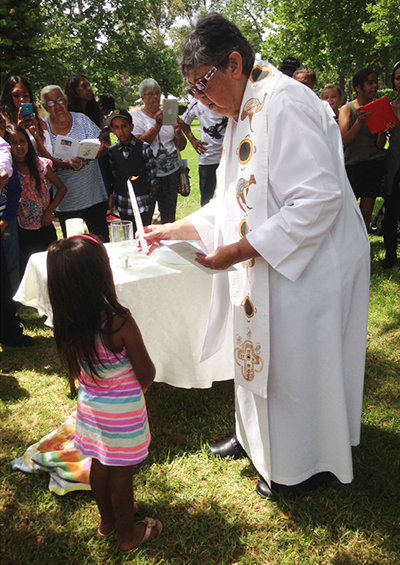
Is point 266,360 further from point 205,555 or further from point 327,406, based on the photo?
point 205,555

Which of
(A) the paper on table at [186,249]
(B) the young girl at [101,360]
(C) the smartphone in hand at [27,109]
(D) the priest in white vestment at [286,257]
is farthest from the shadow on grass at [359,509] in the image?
(C) the smartphone in hand at [27,109]

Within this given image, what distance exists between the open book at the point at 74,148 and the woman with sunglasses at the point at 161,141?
980mm

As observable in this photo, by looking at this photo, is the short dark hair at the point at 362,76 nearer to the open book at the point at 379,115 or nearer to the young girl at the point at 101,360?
the open book at the point at 379,115

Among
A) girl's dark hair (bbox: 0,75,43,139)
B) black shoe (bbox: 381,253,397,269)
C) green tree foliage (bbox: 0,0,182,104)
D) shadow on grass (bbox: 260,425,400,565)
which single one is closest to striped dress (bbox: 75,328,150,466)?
shadow on grass (bbox: 260,425,400,565)

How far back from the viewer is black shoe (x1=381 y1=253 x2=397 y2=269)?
5.39 m

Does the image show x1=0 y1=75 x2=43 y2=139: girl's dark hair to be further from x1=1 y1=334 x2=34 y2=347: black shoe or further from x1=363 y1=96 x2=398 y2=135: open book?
x1=363 y1=96 x2=398 y2=135: open book

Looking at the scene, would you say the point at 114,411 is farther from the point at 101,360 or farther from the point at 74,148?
the point at 74,148

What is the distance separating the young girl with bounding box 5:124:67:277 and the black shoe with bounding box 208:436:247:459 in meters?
2.60

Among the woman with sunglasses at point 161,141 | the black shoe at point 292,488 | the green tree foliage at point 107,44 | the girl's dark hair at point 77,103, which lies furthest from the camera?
the green tree foliage at point 107,44

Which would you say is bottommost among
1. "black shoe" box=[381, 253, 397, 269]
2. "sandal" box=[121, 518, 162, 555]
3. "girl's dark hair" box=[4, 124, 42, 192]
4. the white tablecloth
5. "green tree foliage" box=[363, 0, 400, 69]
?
"sandal" box=[121, 518, 162, 555]

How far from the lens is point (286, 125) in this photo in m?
1.81

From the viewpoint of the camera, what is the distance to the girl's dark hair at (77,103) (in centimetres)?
531

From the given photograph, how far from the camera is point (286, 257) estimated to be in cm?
189

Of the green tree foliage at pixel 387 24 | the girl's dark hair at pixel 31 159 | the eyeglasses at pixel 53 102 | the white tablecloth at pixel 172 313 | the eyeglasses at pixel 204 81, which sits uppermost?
the green tree foliage at pixel 387 24
